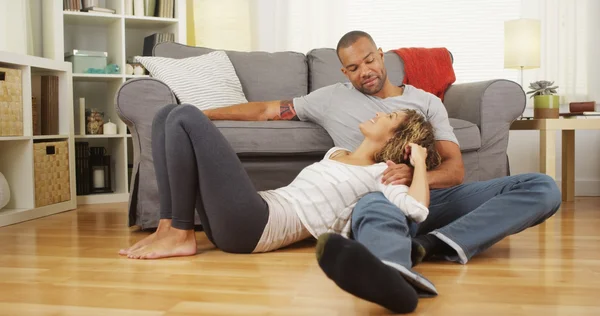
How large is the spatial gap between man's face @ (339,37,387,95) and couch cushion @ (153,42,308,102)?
103 cm

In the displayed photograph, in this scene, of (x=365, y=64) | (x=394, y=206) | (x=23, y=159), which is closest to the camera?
(x=394, y=206)

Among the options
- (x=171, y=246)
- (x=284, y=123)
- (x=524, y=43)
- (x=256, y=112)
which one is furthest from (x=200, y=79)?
(x=524, y=43)

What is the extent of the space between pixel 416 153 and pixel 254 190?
1.72 feet

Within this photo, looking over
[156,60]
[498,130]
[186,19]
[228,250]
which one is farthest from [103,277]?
[186,19]

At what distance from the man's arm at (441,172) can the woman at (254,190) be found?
0.11 feet

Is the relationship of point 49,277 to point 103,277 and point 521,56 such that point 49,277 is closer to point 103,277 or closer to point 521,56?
point 103,277

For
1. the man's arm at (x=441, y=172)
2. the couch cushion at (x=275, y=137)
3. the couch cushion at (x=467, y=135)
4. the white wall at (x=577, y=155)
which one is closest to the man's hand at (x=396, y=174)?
the man's arm at (x=441, y=172)

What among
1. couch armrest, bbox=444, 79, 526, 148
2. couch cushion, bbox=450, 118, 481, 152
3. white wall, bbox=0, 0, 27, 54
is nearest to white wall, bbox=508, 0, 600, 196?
couch armrest, bbox=444, 79, 526, 148

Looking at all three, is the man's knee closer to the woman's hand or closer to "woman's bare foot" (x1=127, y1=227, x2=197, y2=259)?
the woman's hand

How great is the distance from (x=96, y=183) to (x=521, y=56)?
2.67 m

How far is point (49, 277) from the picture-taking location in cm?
196

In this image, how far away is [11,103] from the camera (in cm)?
330

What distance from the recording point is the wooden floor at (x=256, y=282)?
158cm

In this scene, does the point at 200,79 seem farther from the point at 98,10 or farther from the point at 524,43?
the point at 524,43
